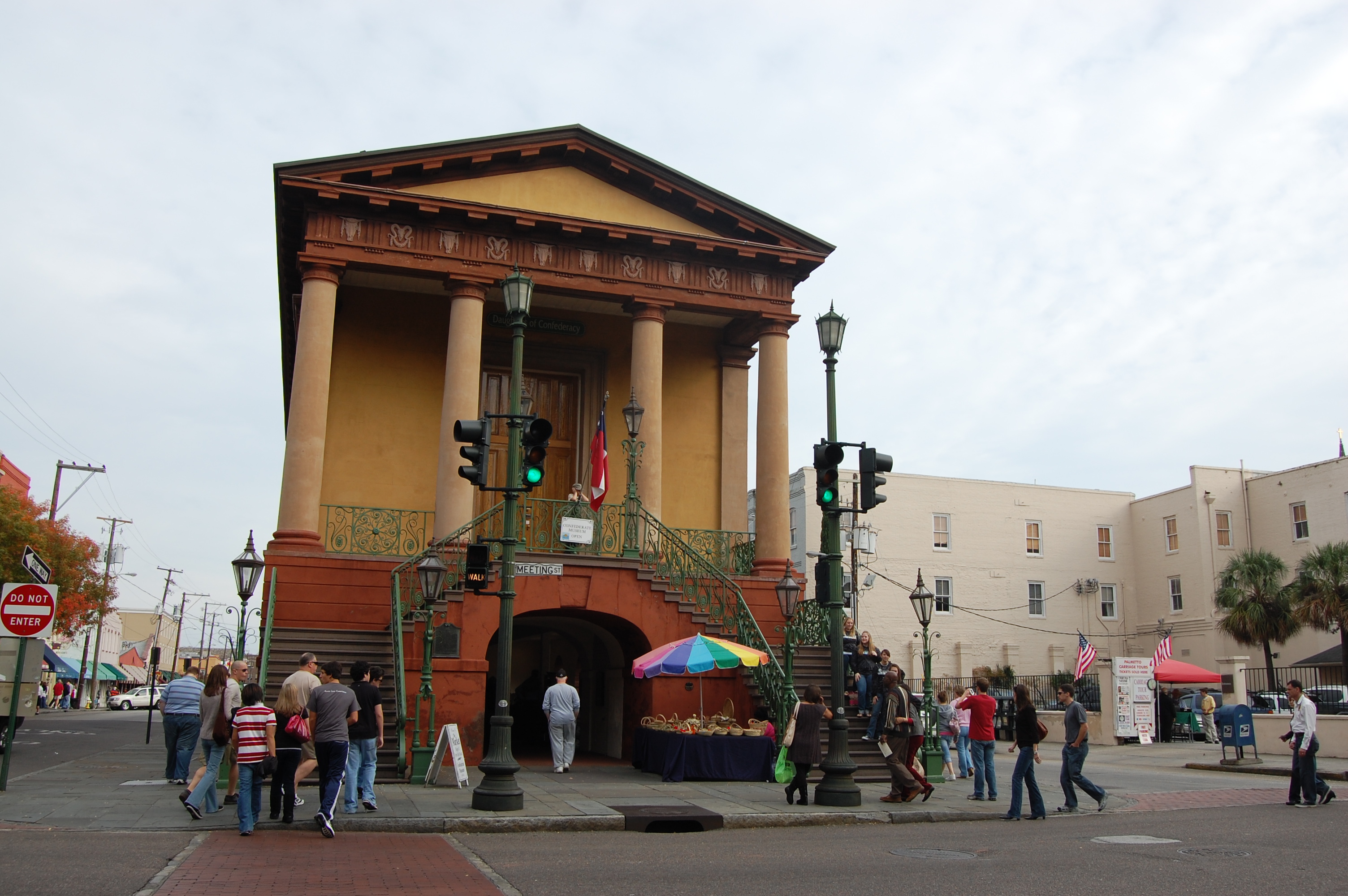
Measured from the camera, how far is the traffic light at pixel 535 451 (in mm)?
12883

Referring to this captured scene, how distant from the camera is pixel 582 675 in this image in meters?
23.8

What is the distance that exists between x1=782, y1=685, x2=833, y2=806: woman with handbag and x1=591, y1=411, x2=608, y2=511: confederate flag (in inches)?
294

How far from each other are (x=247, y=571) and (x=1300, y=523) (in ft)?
139

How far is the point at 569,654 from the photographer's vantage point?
85.1ft

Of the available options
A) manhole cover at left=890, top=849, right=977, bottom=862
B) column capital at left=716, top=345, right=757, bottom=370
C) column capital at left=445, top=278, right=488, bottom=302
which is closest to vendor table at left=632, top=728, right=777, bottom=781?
manhole cover at left=890, top=849, right=977, bottom=862

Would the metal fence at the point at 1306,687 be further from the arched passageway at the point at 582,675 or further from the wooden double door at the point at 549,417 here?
the wooden double door at the point at 549,417

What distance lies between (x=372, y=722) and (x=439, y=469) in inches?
323

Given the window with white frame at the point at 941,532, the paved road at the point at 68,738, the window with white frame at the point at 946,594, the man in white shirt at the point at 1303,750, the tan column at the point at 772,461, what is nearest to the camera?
the man in white shirt at the point at 1303,750

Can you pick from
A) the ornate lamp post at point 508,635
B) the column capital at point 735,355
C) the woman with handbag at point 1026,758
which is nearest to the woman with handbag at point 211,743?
the ornate lamp post at point 508,635

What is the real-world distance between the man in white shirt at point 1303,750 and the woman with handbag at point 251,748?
A: 12.5 metres

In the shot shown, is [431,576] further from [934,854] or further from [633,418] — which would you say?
[934,854]

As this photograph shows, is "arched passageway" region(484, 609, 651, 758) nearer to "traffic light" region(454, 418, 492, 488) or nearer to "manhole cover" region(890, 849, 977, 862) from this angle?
"traffic light" region(454, 418, 492, 488)

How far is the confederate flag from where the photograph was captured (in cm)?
2058

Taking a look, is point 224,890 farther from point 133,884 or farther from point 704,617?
point 704,617
